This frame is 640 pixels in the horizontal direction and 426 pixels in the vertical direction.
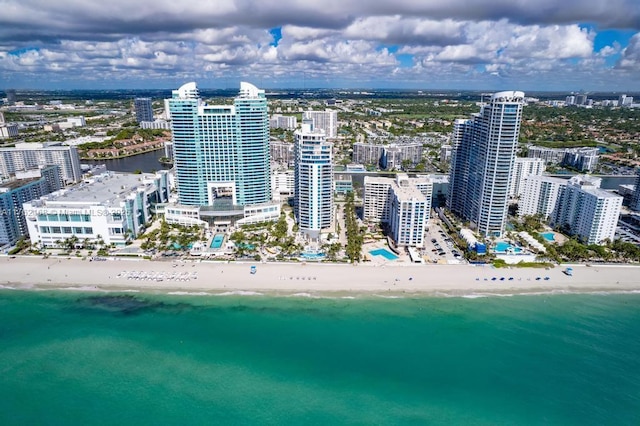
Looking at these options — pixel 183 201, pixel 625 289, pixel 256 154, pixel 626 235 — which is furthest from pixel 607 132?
pixel 183 201

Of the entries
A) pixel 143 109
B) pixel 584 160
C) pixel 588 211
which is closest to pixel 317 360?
pixel 588 211

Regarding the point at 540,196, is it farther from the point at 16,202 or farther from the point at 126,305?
the point at 16,202

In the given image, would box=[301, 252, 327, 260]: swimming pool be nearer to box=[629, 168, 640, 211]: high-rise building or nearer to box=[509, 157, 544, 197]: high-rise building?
box=[509, 157, 544, 197]: high-rise building

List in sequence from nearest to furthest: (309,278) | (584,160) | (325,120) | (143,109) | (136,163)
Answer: (309,278)
(584,160)
(136,163)
(325,120)
(143,109)

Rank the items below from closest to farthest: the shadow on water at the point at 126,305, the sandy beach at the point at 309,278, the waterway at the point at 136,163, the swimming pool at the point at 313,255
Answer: the shadow on water at the point at 126,305
the sandy beach at the point at 309,278
the swimming pool at the point at 313,255
the waterway at the point at 136,163

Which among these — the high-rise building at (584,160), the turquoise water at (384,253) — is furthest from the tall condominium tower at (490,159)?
the high-rise building at (584,160)

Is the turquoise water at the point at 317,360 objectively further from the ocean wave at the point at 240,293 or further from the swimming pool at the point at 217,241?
the swimming pool at the point at 217,241
